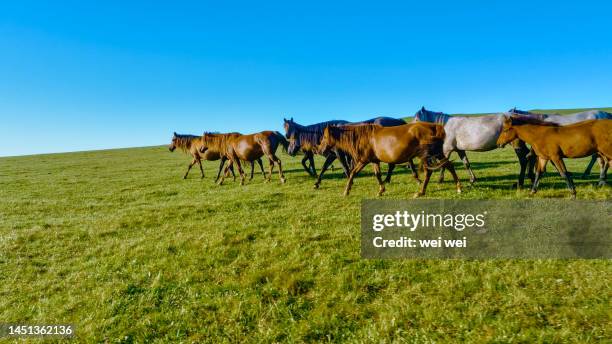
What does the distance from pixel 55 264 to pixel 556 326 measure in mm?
8568

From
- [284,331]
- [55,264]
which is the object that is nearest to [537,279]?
[284,331]

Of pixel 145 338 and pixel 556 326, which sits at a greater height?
pixel 556 326

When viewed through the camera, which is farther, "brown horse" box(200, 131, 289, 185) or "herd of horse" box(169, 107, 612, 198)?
"brown horse" box(200, 131, 289, 185)

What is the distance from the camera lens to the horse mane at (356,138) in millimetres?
10156

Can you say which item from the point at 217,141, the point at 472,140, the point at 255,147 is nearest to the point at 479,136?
the point at 472,140

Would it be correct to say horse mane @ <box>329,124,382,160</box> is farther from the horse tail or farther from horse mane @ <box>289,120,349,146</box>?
the horse tail

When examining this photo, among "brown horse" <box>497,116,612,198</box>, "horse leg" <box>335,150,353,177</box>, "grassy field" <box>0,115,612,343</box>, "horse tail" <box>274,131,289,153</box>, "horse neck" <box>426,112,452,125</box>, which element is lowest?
"grassy field" <box>0,115,612,343</box>

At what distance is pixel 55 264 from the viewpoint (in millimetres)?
6422

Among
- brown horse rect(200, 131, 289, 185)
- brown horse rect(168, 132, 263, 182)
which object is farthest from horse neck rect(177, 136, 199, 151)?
brown horse rect(200, 131, 289, 185)

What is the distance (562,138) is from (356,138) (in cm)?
547

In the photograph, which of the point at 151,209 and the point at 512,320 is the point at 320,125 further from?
the point at 512,320

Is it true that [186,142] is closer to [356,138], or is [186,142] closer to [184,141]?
[184,141]

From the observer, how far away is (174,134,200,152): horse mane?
20.6 meters

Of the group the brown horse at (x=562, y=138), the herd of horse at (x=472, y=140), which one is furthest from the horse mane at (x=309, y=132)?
the brown horse at (x=562, y=138)
